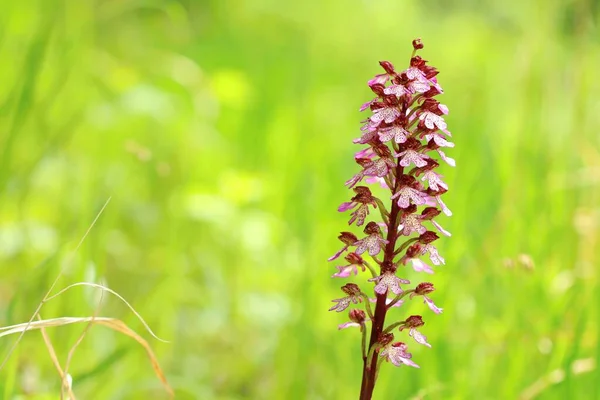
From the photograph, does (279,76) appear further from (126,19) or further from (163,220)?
(126,19)

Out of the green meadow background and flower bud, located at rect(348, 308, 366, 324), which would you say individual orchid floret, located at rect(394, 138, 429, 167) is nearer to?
flower bud, located at rect(348, 308, 366, 324)

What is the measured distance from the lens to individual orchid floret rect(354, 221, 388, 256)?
1.20 meters

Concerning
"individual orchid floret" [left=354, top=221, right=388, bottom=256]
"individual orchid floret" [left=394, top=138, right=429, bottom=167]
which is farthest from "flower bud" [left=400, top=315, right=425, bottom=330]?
"individual orchid floret" [left=394, top=138, right=429, bottom=167]

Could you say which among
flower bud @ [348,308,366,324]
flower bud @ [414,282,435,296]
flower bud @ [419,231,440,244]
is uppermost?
flower bud @ [419,231,440,244]

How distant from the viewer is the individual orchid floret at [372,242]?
1203 mm

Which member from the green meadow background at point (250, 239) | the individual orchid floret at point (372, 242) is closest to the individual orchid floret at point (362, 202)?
the individual orchid floret at point (372, 242)

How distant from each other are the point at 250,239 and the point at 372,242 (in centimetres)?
205

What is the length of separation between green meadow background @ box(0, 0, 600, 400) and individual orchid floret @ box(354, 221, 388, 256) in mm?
615

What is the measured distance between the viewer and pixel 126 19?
9062mm

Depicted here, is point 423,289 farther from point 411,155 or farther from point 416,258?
point 411,155

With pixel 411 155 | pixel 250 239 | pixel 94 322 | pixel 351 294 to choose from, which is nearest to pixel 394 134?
pixel 411 155

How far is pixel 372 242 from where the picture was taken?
4.00ft

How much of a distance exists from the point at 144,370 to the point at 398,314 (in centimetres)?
109

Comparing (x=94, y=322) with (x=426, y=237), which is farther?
(x=94, y=322)
